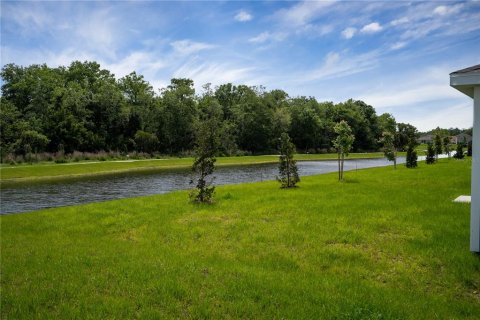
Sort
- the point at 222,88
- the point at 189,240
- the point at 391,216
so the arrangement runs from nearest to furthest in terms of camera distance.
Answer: the point at 189,240
the point at 391,216
the point at 222,88

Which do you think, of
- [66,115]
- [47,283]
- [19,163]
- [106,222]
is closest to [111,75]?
[66,115]

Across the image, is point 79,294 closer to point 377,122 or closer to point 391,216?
point 391,216

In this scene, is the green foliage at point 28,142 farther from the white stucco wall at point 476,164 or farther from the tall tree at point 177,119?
the white stucco wall at point 476,164

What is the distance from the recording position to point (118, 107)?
3041 inches

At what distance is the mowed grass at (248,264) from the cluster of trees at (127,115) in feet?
136

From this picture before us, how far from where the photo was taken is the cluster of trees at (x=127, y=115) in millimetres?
65312

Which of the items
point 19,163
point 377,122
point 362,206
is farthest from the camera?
point 377,122

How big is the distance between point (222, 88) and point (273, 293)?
357ft

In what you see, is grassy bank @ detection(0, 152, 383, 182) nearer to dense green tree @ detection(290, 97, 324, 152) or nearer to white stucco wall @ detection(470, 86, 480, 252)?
white stucco wall @ detection(470, 86, 480, 252)

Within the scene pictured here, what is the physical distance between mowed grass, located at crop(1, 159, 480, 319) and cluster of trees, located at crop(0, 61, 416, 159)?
4159cm

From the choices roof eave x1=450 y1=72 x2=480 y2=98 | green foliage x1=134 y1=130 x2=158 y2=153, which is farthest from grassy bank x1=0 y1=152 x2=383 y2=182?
roof eave x1=450 y1=72 x2=480 y2=98

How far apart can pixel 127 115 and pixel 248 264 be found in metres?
73.0

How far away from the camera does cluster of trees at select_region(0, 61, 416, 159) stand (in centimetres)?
6531

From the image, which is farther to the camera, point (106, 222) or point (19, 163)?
point (19, 163)
